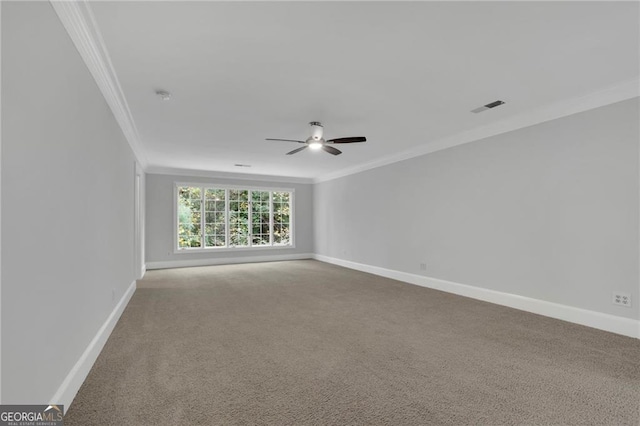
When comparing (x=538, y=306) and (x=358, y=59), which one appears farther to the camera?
(x=538, y=306)

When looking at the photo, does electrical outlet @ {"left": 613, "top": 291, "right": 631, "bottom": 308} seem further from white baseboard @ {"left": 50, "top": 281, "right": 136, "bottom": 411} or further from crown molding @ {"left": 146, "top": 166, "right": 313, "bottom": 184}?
crown molding @ {"left": 146, "top": 166, "right": 313, "bottom": 184}

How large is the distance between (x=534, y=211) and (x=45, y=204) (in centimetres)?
485

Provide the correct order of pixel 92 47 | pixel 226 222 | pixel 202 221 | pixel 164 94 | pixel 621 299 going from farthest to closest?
pixel 226 222
pixel 202 221
pixel 164 94
pixel 621 299
pixel 92 47

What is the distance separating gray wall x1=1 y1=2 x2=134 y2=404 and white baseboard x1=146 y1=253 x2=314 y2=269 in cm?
535

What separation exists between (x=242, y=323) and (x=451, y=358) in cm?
222

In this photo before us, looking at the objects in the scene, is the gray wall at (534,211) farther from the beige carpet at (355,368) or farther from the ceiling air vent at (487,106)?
the ceiling air vent at (487,106)

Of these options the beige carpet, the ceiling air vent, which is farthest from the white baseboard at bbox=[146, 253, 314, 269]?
the ceiling air vent

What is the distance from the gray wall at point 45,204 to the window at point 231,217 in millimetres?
5610

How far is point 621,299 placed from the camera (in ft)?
10.7

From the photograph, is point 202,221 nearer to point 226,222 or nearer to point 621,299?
point 226,222

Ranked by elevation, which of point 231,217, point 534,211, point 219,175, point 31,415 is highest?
point 219,175

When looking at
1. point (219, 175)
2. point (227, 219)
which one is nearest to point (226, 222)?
point (227, 219)

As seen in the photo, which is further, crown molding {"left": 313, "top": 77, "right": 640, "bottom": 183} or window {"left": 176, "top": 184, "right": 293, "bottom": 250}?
window {"left": 176, "top": 184, "right": 293, "bottom": 250}

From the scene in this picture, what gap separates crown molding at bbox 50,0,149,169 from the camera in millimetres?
1960
